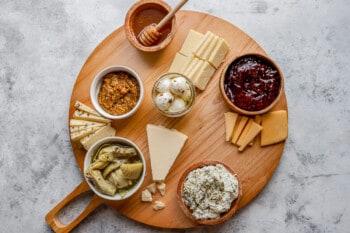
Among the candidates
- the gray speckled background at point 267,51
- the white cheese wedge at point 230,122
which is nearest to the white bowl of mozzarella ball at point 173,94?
the white cheese wedge at point 230,122

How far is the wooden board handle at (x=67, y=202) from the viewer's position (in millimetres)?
2477

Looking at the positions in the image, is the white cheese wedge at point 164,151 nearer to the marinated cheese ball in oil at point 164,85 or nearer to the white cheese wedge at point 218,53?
the marinated cheese ball in oil at point 164,85

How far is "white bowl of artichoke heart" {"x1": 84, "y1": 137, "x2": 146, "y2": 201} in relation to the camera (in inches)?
90.0

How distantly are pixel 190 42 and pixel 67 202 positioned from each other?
3.65 ft

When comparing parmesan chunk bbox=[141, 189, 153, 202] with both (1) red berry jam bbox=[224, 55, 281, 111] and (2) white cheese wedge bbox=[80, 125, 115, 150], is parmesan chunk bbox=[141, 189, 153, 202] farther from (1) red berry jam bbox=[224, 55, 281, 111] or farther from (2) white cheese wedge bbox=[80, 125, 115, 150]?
(1) red berry jam bbox=[224, 55, 281, 111]

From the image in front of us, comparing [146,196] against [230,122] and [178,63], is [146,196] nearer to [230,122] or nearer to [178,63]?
[230,122]

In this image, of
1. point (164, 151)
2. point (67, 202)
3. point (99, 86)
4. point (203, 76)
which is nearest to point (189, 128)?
point (164, 151)

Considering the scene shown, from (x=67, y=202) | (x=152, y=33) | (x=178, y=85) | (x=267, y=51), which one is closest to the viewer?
(x=178, y=85)

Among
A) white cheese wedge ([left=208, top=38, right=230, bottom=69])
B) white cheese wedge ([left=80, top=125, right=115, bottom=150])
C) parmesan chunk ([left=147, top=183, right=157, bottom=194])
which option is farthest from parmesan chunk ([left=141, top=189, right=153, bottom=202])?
white cheese wedge ([left=208, top=38, right=230, bottom=69])

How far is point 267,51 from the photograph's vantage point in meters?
2.63

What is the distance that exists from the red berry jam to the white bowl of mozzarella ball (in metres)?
0.20

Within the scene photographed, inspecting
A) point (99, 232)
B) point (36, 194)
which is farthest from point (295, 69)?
point (36, 194)

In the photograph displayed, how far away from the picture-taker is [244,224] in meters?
2.54

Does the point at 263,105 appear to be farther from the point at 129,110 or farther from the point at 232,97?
the point at 129,110
